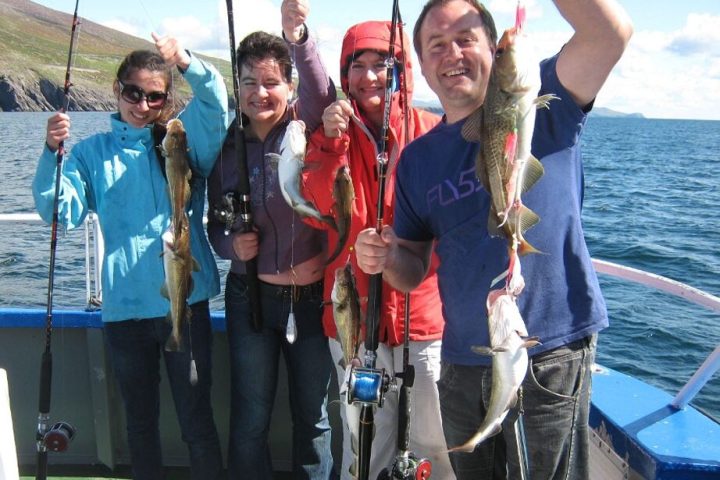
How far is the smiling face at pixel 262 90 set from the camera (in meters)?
3.72

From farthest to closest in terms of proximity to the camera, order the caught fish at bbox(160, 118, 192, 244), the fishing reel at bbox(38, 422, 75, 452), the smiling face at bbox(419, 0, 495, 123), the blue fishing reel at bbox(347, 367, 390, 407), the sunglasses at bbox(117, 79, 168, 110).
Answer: the fishing reel at bbox(38, 422, 75, 452) → the sunglasses at bbox(117, 79, 168, 110) → the caught fish at bbox(160, 118, 192, 244) → the blue fishing reel at bbox(347, 367, 390, 407) → the smiling face at bbox(419, 0, 495, 123)

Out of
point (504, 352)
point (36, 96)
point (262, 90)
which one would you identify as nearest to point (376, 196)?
point (262, 90)

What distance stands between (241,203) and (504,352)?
1957 mm

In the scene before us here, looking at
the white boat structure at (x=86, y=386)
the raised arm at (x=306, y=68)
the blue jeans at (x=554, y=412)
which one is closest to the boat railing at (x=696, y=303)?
the white boat structure at (x=86, y=386)

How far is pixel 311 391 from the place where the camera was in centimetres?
388

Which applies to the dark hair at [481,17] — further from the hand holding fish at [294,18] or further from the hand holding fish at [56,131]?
the hand holding fish at [56,131]

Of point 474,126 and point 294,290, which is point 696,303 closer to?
point 474,126

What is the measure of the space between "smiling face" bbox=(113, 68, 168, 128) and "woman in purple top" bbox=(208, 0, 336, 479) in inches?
18.6

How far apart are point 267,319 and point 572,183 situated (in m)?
1.94

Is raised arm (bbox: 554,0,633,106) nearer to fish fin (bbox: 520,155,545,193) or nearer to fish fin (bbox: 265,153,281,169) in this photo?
fish fin (bbox: 520,155,545,193)

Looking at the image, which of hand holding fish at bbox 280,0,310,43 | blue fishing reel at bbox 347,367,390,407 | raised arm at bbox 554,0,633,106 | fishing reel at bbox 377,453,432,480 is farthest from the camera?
hand holding fish at bbox 280,0,310,43

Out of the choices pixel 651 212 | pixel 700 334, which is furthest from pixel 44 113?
pixel 700 334

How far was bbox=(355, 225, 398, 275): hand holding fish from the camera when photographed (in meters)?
2.86

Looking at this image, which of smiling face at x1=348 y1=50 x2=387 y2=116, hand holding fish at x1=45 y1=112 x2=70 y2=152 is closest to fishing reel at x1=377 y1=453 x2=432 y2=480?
smiling face at x1=348 y1=50 x2=387 y2=116
